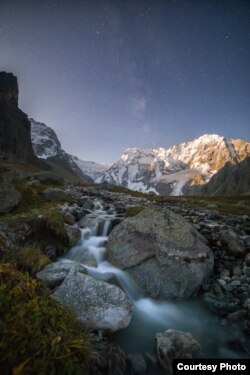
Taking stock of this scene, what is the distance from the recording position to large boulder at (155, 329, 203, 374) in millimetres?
5699

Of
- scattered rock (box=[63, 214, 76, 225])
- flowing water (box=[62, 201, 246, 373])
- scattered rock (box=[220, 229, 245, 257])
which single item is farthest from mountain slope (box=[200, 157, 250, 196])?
flowing water (box=[62, 201, 246, 373])

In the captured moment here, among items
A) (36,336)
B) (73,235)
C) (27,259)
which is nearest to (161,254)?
(27,259)

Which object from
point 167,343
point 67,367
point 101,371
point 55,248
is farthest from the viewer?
point 55,248

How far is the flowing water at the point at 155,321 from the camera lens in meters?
6.85

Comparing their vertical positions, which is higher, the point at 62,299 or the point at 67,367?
the point at 67,367

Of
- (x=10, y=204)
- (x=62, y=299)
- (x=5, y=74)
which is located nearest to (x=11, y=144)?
(x=5, y=74)

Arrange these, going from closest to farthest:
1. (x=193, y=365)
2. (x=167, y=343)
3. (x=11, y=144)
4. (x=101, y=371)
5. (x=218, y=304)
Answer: (x=101, y=371) < (x=193, y=365) < (x=167, y=343) < (x=218, y=304) < (x=11, y=144)

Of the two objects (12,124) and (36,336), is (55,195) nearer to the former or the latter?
(36,336)

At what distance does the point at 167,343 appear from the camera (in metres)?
5.99

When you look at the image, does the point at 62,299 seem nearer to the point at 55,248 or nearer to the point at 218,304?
the point at 55,248

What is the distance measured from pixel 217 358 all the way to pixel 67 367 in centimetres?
528

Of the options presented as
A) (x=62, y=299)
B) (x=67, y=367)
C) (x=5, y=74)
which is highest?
(x=5, y=74)

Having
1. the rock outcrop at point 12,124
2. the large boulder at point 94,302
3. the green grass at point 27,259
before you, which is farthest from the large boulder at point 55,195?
the rock outcrop at point 12,124

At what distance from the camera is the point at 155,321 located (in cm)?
822
